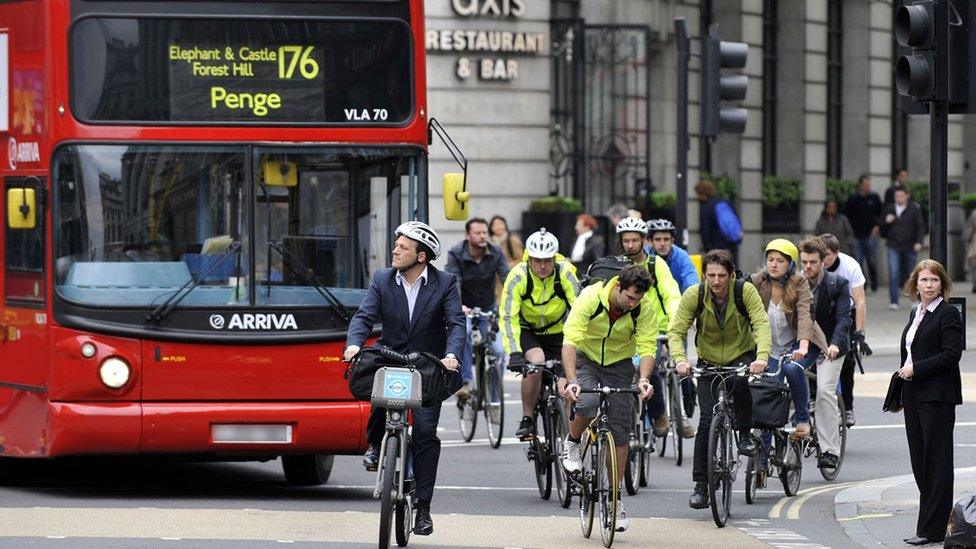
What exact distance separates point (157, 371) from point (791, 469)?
3.86 m

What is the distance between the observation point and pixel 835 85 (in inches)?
1459

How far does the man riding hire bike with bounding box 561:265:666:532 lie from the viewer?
1086 cm

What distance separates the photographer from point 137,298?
11758mm

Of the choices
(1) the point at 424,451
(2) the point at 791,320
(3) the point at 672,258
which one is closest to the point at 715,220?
(3) the point at 672,258

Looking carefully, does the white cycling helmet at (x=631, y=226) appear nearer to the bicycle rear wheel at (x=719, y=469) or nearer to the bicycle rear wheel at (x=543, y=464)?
the bicycle rear wheel at (x=543, y=464)

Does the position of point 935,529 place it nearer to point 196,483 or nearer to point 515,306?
point 515,306

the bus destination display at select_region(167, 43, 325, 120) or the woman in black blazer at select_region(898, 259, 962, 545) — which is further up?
the bus destination display at select_region(167, 43, 325, 120)

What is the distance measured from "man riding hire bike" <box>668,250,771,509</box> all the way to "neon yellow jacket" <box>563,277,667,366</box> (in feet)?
1.00

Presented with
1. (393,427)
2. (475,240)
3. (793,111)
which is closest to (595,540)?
(393,427)

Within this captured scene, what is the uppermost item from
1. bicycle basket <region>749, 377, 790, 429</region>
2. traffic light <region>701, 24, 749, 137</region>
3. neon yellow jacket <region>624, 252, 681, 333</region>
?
traffic light <region>701, 24, 749, 137</region>

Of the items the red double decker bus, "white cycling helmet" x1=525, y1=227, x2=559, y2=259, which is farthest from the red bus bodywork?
"white cycling helmet" x1=525, y1=227, x2=559, y2=259

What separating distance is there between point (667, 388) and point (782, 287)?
5.75 ft

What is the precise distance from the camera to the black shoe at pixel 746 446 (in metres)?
11.8

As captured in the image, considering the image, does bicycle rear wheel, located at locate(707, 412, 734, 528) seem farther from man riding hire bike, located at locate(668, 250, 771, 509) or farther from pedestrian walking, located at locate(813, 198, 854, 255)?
pedestrian walking, located at locate(813, 198, 854, 255)
